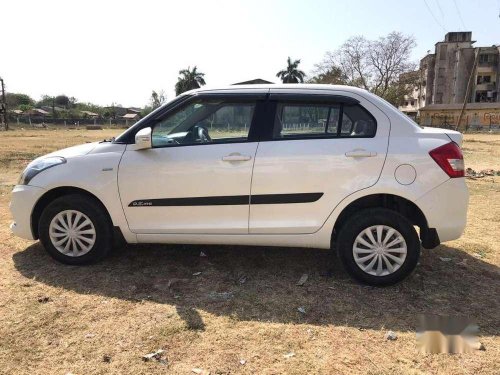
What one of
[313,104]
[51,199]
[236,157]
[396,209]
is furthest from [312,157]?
[51,199]

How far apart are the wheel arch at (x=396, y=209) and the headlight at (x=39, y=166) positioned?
289cm

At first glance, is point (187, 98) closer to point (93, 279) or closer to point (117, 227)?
point (117, 227)

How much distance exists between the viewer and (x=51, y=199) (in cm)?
436

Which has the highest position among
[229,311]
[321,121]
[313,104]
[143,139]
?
[313,104]

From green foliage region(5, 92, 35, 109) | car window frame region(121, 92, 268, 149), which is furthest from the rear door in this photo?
green foliage region(5, 92, 35, 109)

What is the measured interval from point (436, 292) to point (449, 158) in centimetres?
126

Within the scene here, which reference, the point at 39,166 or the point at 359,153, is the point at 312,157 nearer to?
the point at 359,153

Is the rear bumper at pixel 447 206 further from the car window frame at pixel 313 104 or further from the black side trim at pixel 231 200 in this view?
the black side trim at pixel 231 200

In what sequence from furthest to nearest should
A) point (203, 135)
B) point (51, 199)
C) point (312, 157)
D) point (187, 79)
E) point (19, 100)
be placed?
point (19, 100) < point (187, 79) < point (51, 199) < point (203, 135) < point (312, 157)

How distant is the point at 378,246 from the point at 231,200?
1.44 meters

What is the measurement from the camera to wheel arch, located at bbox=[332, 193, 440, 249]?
3.86m

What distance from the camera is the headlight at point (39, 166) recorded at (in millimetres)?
4246

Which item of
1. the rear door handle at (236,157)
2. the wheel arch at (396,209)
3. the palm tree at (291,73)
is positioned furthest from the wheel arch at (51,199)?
the palm tree at (291,73)

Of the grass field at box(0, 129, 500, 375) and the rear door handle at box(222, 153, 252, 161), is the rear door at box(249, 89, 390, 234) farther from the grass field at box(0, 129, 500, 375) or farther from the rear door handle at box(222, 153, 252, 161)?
the grass field at box(0, 129, 500, 375)
